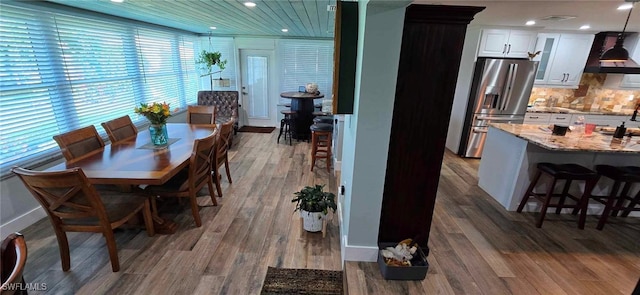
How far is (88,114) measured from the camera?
11.1 ft

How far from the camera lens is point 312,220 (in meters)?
2.54

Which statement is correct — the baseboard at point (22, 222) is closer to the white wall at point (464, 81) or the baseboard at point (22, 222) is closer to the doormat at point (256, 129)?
the doormat at point (256, 129)

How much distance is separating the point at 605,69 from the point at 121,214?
7.01 m

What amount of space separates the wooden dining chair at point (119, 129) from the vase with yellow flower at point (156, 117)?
0.47 metres

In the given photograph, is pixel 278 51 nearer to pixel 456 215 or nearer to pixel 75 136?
pixel 75 136

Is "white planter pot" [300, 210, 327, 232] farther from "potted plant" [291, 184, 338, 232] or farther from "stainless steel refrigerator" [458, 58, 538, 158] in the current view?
"stainless steel refrigerator" [458, 58, 538, 158]

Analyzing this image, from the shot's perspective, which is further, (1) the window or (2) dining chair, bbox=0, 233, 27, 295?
(1) the window

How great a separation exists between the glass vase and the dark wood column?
2218 millimetres

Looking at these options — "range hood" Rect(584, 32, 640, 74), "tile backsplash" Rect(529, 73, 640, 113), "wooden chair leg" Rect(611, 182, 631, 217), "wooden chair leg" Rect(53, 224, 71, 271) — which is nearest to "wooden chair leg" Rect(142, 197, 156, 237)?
"wooden chair leg" Rect(53, 224, 71, 271)

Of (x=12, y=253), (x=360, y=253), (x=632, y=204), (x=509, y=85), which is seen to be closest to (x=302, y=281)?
(x=360, y=253)

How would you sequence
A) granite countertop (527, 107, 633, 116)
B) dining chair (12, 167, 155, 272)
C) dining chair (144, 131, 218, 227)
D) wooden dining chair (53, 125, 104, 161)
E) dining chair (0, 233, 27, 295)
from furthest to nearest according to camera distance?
granite countertop (527, 107, 633, 116)
dining chair (144, 131, 218, 227)
wooden dining chair (53, 125, 104, 161)
dining chair (12, 167, 155, 272)
dining chair (0, 233, 27, 295)

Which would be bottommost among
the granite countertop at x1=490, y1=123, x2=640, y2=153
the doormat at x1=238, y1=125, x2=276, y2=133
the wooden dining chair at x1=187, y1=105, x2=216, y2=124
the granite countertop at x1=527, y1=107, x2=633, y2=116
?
the doormat at x1=238, y1=125, x2=276, y2=133

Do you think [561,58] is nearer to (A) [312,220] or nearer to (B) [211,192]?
(A) [312,220]

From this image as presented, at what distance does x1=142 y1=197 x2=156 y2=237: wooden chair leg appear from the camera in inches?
92.7
